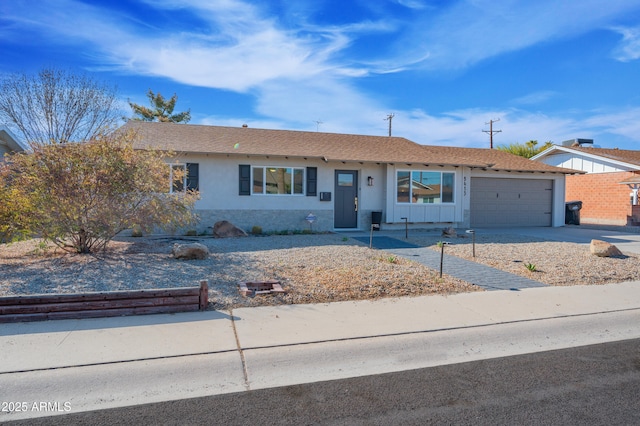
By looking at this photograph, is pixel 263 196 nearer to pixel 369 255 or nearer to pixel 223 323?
pixel 369 255

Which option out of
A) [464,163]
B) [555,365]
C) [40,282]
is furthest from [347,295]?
[464,163]

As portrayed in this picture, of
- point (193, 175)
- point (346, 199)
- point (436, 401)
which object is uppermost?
point (193, 175)

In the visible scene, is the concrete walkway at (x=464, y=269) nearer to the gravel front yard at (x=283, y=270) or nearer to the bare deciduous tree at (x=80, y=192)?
the gravel front yard at (x=283, y=270)

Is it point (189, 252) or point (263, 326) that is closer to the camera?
point (263, 326)

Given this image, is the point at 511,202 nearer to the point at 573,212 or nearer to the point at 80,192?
the point at 573,212

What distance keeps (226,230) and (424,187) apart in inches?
310

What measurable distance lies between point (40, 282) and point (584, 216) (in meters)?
26.4

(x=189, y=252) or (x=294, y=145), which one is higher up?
(x=294, y=145)

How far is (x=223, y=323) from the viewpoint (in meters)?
5.26

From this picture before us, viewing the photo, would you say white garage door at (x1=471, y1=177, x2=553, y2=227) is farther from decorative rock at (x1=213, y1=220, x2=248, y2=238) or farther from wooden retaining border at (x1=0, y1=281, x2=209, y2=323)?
wooden retaining border at (x1=0, y1=281, x2=209, y2=323)

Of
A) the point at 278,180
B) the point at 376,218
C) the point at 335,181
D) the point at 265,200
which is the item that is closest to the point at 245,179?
the point at 265,200

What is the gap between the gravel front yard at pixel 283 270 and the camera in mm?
6531

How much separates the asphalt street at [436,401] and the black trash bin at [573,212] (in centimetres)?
1846

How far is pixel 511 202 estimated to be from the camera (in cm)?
1848
